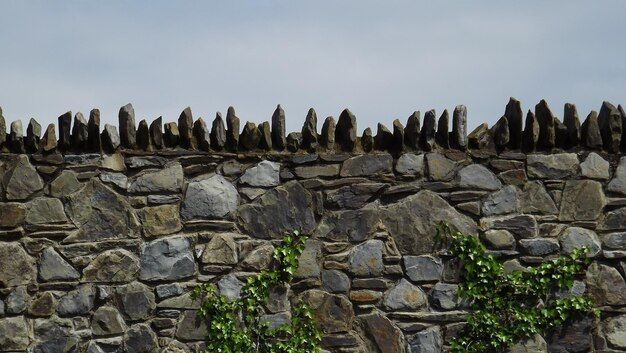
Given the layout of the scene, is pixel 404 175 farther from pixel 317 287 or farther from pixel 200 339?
pixel 200 339

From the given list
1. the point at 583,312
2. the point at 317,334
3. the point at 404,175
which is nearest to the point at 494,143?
the point at 404,175

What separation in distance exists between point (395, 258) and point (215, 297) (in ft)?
4.08

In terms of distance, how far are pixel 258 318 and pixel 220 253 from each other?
1.67 ft

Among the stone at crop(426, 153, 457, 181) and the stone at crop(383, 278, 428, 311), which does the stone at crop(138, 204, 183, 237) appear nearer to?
the stone at crop(383, 278, 428, 311)

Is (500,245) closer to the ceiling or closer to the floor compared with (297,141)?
closer to the floor

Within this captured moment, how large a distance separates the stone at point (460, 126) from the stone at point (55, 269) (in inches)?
108

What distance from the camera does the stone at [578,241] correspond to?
22.4 ft

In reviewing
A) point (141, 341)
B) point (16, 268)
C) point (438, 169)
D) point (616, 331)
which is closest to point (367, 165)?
point (438, 169)

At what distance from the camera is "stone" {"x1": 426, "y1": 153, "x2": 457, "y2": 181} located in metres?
6.82

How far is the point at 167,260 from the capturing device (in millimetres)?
6711

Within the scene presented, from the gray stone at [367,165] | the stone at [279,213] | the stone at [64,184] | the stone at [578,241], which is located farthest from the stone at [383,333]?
the stone at [64,184]

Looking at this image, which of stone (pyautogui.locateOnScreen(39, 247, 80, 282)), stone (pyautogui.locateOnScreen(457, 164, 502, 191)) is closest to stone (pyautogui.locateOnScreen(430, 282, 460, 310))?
stone (pyautogui.locateOnScreen(457, 164, 502, 191))

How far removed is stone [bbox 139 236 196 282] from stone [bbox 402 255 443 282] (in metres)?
1.46

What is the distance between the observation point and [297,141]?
6.80 meters
